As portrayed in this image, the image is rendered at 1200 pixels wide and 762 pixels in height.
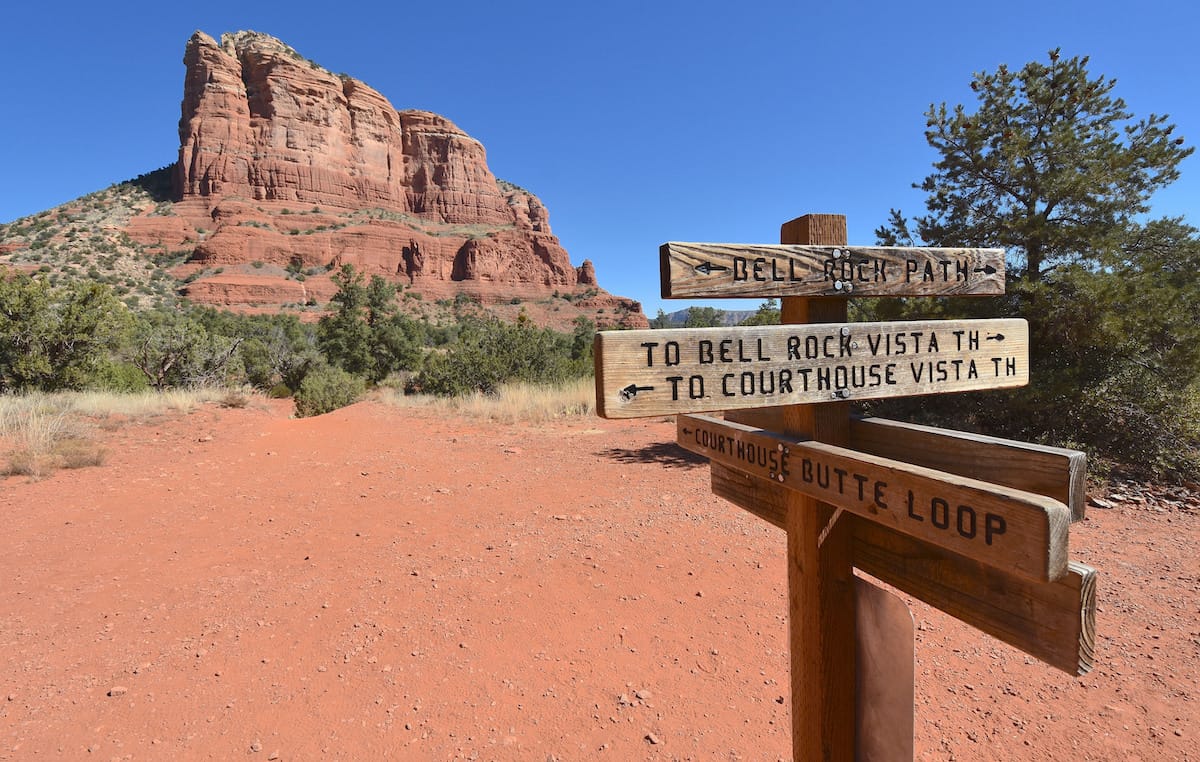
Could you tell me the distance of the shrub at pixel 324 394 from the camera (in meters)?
12.4

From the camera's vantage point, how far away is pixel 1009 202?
23.6 feet

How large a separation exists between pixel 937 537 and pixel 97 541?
239 inches

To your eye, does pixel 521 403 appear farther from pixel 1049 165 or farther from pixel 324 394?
pixel 1049 165

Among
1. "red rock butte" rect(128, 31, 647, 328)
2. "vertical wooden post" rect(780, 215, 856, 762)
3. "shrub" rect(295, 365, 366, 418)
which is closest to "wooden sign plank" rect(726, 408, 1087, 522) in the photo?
"vertical wooden post" rect(780, 215, 856, 762)

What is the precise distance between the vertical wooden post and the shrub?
12.6m

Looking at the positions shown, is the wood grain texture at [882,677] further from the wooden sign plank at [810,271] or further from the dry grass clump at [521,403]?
the dry grass clump at [521,403]

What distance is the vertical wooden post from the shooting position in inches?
58.1

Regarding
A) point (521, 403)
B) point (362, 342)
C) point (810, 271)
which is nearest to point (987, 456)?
point (810, 271)

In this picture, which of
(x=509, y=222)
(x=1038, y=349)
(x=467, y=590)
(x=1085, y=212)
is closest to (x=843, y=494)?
(x=467, y=590)

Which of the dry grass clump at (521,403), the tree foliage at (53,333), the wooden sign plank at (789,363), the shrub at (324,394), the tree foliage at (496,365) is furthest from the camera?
the tree foliage at (496,365)

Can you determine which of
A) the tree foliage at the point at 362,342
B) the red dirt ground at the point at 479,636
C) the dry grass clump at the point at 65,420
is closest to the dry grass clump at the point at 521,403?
the dry grass clump at the point at 65,420

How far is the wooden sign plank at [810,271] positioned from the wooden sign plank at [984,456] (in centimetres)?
39

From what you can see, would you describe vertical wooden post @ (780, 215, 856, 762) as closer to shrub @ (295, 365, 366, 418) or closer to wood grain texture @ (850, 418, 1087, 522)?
wood grain texture @ (850, 418, 1087, 522)

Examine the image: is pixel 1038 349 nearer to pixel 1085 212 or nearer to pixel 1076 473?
pixel 1085 212
